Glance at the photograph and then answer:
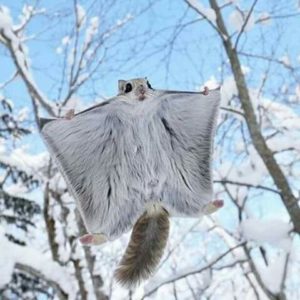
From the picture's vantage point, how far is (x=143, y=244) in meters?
1.34

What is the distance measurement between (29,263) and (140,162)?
12.8 feet

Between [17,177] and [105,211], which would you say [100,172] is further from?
[17,177]

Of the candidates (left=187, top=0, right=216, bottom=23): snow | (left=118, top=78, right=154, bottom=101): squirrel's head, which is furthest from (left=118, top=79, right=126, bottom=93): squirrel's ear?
(left=187, top=0, right=216, bottom=23): snow

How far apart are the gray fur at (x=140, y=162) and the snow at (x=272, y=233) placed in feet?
10.00

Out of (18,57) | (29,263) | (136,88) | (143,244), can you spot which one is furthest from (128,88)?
(18,57)

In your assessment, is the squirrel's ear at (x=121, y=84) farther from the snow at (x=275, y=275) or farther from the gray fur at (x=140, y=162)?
the snow at (x=275, y=275)

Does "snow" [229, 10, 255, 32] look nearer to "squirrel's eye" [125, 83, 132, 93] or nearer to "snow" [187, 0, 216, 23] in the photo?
"snow" [187, 0, 216, 23]

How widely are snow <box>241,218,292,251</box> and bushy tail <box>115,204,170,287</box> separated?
10.1 feet

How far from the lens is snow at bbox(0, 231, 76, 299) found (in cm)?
450

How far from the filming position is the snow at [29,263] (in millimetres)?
4496

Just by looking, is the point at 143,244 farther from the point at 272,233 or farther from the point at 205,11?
the point at 205,11

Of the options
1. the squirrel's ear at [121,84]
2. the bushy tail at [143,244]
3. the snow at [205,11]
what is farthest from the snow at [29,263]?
the squirrel's ear at [121,84]

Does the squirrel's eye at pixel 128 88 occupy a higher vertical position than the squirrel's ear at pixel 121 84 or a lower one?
lower

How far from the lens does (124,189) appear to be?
1.38m
